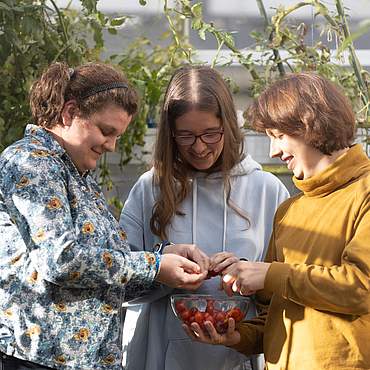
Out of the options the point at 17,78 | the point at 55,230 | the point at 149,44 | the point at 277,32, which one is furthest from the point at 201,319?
the point at 149,44

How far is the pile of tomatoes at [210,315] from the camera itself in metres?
2.49

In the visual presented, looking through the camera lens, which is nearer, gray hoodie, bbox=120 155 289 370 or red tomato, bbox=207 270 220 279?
red tomato, bbox=207 270 220 279

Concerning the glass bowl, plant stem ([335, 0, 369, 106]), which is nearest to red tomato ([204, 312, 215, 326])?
the glass bowl

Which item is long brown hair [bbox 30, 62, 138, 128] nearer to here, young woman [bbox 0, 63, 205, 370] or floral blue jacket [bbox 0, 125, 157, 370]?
young woman [bbox 0, 63, 205, 370]

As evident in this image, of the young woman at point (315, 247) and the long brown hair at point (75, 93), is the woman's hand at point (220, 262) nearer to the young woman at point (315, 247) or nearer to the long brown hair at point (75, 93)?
the young woman at point (315, 247)

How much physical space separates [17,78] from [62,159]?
133 cm

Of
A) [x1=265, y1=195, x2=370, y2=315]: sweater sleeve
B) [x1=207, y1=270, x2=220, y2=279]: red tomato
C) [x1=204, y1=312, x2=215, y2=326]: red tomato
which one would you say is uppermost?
[x1=265, y1=195, x2=370, y2=315]: sweater sleeve

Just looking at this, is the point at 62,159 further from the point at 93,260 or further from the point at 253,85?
the point at 253,85

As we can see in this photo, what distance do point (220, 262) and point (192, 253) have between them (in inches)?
2.9

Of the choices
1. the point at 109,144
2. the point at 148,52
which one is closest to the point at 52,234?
the point at 109,144

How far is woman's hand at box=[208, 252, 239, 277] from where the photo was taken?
8.25 feet

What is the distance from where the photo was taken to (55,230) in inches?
88.0

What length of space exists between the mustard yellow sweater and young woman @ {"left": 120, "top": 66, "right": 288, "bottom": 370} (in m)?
0.25

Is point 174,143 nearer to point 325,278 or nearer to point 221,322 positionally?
point 221,322
